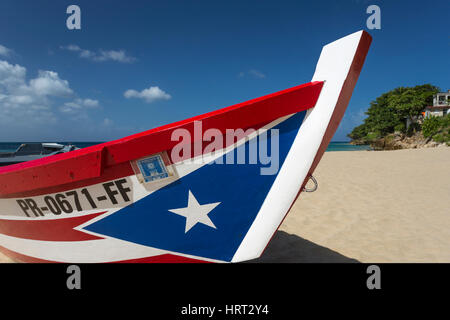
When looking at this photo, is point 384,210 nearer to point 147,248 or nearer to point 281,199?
point 281,199

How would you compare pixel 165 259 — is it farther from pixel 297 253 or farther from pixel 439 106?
pixel 439 106

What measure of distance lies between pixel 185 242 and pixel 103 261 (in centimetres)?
Answer: 63

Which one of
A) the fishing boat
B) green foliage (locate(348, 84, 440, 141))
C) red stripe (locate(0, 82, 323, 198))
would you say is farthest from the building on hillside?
red stripe (locate(0, 82, 323, 198))

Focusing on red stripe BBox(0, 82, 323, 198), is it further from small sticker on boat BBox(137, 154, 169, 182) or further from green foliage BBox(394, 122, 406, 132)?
green foliage BBox(394, 122, 406, 132)

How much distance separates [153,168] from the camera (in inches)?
55.2

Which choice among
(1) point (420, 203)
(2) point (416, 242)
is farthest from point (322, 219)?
(1) point (420, 203)

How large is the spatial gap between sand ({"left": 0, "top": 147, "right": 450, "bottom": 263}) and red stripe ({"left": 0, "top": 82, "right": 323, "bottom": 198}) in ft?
6.64

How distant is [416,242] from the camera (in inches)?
124

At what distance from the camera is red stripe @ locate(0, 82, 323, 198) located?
4.42 ft

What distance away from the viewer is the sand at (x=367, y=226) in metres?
2.84

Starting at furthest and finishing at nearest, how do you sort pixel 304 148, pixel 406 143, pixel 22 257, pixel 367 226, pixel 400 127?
pixel 400 127, pixel 406 143, pixel 367 226, pixel 22 257, pixel 304 148

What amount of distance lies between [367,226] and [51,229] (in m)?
4.32

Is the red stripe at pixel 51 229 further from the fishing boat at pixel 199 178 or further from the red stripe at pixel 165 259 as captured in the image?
the red stripe at pixel 165 259

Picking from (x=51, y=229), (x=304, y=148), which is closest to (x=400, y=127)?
(x=304, y=148)
